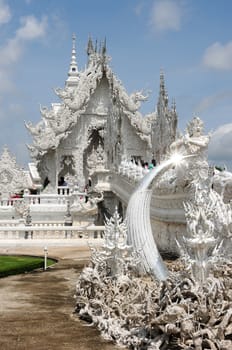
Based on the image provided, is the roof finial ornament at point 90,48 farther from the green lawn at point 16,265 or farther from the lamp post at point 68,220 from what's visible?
the green lawn at point 16,265

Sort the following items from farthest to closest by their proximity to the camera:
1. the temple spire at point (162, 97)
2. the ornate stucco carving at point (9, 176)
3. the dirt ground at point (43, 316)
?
the ornate stucco carving at point (9, 176) < the temple spire at point (162, 97) < the dirt ground at point (43, 316)

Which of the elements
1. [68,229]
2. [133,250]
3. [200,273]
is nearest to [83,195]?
[68,229]

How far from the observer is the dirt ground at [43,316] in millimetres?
5758

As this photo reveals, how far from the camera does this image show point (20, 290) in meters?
8.91

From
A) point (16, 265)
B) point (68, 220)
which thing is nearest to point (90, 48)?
point (68, 220)

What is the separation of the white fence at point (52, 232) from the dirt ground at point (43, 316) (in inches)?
234

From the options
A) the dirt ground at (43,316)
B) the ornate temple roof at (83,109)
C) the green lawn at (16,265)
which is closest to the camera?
the dirt ground at (43,316)

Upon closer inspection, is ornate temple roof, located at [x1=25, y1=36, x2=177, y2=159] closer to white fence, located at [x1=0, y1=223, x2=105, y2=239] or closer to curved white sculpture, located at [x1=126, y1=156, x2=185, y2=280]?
white fence, located at [x1=0, y1=223, x2=105, y2=239]

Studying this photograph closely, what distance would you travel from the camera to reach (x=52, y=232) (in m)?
17.3

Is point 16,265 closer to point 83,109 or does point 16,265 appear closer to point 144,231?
point 144,231

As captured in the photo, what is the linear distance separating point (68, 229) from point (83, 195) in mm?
6639

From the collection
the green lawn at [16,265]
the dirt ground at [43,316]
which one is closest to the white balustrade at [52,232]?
the green lawn at [16,265]

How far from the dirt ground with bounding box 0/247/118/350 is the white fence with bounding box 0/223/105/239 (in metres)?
5.94

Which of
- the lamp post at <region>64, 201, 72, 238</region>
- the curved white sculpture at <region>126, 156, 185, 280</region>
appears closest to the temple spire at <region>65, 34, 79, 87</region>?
the lamp post at <region>64, 201, 72, 238</region>
